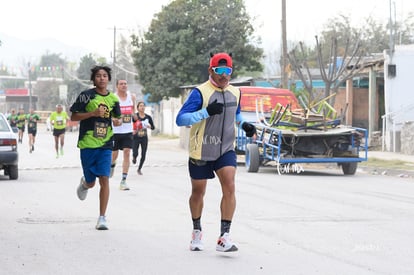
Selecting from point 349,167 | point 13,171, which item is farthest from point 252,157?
point 13,171

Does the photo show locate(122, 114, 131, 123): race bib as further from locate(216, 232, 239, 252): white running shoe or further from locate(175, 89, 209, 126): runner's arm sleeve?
locate(216, 232, 239, 252): white running shoe

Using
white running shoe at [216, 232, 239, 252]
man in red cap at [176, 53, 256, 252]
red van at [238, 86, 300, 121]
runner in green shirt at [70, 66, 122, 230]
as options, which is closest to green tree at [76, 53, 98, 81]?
red van at [238, 86, 300, 121]

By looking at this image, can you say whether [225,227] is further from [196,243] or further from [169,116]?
[169,116]

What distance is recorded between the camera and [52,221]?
35.5 feet

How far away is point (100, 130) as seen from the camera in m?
10.3

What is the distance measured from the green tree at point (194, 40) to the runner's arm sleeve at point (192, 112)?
3786 cm

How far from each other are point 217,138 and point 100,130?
7.53ft

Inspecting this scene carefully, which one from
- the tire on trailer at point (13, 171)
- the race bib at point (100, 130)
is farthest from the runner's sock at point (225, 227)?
the tire on trailer at point (13, 171)

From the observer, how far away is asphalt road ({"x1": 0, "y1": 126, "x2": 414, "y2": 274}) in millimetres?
7793

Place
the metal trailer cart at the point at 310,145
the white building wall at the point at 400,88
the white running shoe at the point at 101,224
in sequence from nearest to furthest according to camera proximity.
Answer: the white running shoe at the point at 101,224 → the metal trailer cart at the point at 310,145 → the white building wall at the point at 400,88

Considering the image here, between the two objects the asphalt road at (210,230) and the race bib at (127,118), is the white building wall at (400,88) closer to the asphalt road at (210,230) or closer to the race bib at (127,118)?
the asphalt road at (210,230)

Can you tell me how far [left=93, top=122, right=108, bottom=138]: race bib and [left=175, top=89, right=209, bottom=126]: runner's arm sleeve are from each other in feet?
7.03

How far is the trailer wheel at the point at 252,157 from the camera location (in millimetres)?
20188

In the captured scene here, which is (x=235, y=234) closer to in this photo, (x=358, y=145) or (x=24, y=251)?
(x=24, y=251)
